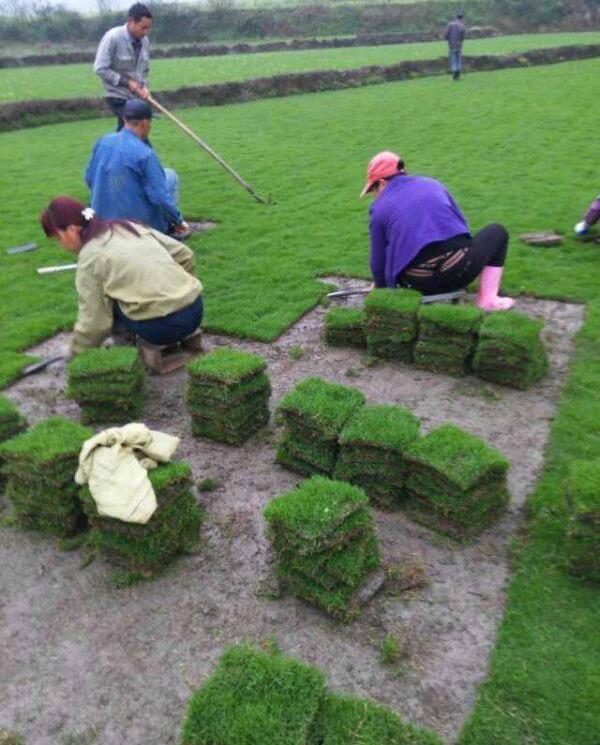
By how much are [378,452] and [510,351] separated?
2.20 m

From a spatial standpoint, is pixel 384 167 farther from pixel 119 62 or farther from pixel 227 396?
pixel 119 62

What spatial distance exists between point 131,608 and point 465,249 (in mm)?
5050

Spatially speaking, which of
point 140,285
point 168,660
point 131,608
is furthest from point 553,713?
point 140,285

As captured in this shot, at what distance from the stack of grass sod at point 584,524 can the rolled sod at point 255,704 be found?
198 centimetres

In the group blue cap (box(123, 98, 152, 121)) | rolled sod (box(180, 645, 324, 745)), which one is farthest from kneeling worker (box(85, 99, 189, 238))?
rolled sod (box(180, 645, 324, 745))

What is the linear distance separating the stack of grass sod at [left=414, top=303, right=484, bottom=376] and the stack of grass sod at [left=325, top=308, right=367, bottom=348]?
76 centimetres

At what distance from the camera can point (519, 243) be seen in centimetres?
1020

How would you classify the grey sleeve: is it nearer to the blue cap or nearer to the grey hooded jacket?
the grey hooded jacket

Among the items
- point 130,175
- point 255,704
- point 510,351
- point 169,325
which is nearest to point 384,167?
point 510,351

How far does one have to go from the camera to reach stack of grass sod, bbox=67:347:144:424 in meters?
5.95

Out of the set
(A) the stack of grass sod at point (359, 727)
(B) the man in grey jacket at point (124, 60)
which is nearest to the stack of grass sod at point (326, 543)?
(A) the stack of grass sod at point (359, 727)

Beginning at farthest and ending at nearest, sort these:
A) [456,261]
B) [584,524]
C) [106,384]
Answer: [456,261] → [106,384] → [584,524]

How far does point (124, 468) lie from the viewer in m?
4.39

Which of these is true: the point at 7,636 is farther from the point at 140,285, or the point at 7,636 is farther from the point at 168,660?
the point at 140,285
